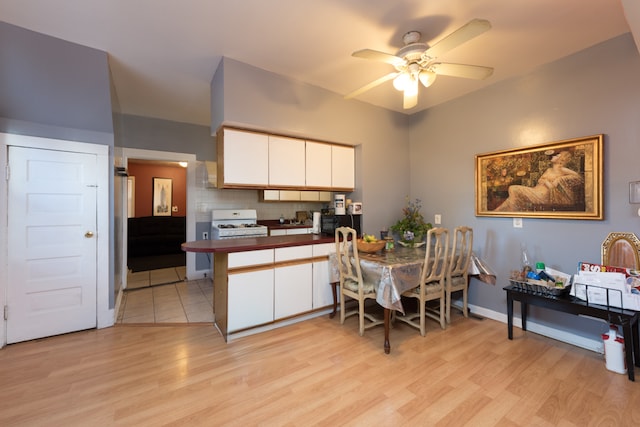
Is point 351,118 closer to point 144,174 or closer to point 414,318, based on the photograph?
point 414,318

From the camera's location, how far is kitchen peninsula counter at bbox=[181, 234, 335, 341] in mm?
2520

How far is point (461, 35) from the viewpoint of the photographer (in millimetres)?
1706

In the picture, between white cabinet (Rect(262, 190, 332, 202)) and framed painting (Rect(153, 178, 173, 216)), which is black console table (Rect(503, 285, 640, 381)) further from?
framed painting (Rect(153, 178, 173, 216))

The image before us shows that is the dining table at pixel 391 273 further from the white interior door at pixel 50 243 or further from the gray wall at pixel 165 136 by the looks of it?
the gray wall at pixel 165 136

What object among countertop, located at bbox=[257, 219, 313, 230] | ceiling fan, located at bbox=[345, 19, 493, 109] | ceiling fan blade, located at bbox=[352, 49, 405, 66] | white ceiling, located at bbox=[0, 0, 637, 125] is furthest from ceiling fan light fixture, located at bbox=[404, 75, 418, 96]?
countertop, located at bbox=[257, 219, 313, 230]

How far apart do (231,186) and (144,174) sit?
539cm

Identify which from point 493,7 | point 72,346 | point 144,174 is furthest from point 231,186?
point 144,174

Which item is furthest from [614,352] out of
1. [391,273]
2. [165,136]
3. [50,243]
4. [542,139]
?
[165,136]

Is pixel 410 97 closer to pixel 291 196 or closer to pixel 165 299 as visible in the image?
pixel 291 196

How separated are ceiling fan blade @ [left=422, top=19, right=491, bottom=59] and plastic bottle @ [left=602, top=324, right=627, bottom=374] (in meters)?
2.42

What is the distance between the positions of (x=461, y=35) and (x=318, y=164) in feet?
6.67

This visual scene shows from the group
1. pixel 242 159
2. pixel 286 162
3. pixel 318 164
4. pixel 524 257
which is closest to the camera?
pixel 524 257

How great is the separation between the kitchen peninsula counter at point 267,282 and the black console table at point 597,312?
1.84 metres

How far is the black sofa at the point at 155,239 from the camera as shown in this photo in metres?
6.11
